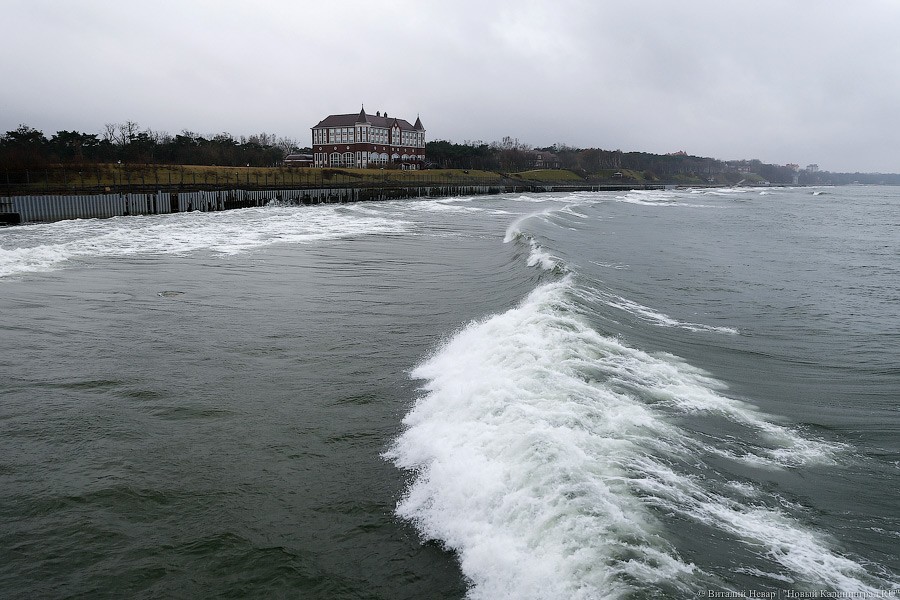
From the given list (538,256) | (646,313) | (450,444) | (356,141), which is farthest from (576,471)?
(356,141)

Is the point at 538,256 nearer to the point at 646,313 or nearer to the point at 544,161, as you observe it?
the point at 646,313

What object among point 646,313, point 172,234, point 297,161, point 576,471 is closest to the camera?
point 576,471

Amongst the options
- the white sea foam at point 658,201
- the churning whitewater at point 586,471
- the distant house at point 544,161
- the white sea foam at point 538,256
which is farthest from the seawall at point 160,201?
the distant house at point 544,161

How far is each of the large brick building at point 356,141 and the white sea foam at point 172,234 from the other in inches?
2609

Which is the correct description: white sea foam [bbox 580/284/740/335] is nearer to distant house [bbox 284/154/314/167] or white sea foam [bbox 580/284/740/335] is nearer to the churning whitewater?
the churning whitewater

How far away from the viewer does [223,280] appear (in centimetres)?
1884

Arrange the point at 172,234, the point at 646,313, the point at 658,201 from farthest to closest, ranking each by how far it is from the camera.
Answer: the point at 658,201, the point at 172,234, the point at 646,313

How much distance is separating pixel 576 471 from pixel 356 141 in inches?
4428

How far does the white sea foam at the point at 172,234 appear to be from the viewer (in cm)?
2411

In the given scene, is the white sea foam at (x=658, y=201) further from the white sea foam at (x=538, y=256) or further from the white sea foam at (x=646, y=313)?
the white sea foam at (x=646, y=313)

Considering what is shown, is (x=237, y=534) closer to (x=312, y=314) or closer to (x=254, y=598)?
(x=254, y=598)

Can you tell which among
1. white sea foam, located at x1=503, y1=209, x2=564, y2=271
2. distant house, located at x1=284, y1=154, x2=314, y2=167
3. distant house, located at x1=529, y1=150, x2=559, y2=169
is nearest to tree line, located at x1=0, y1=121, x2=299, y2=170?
distant house, located at x1=284, y1=154, x2=314, y2=167

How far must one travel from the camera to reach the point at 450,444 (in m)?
7.18

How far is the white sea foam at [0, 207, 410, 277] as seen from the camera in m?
24.1
